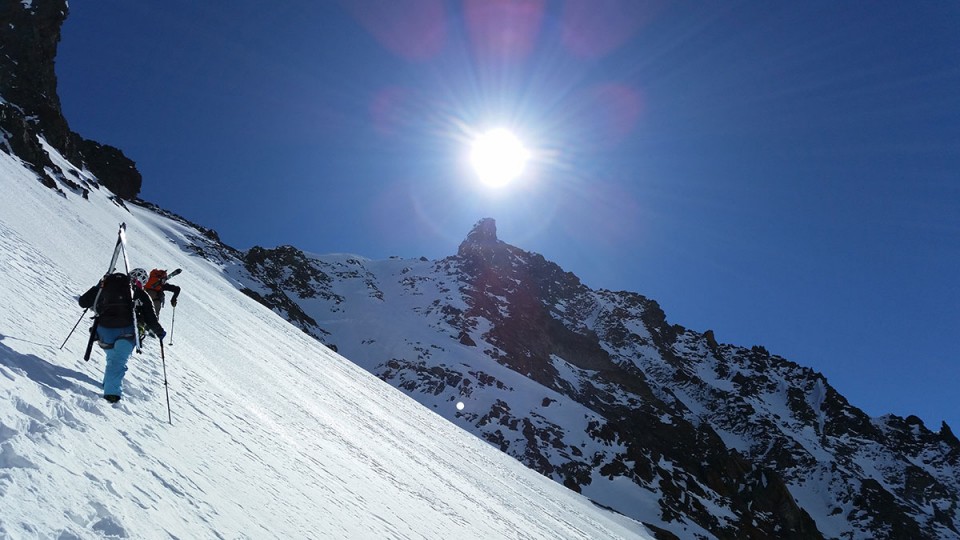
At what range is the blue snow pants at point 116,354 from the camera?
5875 mm

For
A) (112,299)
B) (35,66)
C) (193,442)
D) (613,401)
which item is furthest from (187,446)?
(613,401)

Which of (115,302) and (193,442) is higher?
(115,302)

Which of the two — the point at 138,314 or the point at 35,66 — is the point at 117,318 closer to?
the point at 138,314

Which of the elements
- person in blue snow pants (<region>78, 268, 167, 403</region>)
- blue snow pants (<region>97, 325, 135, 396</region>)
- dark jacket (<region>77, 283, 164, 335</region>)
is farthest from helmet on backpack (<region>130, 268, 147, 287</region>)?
blue snow pants (<region>97, 325, 135, 396</region>)

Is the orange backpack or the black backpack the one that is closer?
the black backpack

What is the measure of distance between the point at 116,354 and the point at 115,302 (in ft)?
3.48

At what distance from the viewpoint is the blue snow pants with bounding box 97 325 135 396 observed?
19.3 ft

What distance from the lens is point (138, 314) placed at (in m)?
7.07

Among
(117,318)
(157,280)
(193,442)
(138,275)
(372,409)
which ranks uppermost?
(138,275)

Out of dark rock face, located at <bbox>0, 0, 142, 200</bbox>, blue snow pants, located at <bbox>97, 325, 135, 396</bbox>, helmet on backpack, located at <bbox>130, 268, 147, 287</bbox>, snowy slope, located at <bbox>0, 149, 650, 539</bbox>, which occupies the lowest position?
snowy slope, located at <bbox>0, 149, 650, 539</bbox>

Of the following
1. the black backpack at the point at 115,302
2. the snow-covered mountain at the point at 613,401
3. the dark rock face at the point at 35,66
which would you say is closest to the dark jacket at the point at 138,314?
the black backpack at the point at 115,302

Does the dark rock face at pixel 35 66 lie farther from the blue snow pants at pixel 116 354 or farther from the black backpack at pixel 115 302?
the blue snow pants at pixel 116 354

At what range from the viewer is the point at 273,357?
17969mm

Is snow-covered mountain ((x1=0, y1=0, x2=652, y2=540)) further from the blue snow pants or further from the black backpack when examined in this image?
the black backpack
